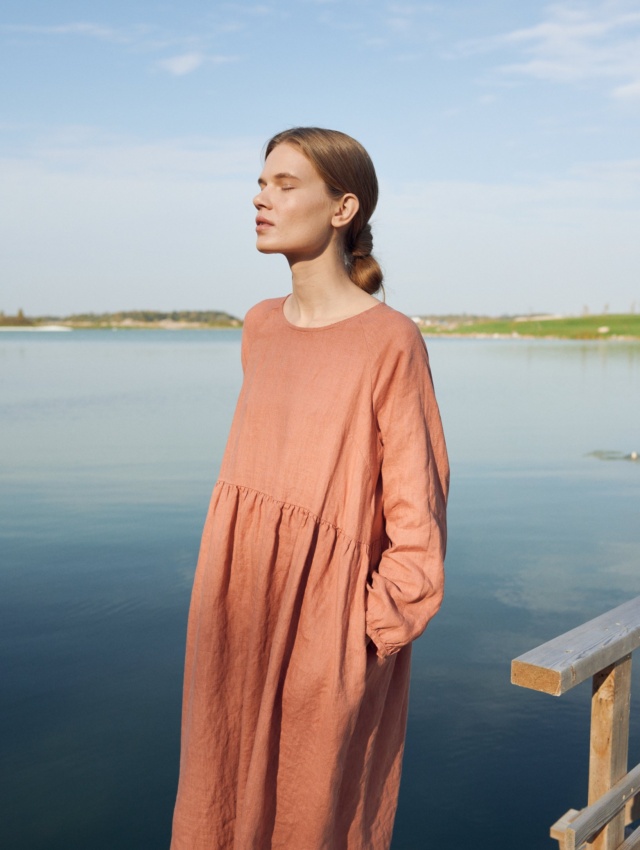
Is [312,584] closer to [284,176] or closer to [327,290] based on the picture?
[327,290]

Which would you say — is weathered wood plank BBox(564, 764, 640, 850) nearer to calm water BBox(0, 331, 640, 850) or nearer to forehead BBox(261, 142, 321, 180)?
calm water BBox(0, 331, 640, 850)

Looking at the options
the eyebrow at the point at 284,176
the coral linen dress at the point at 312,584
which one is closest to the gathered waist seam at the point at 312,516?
the coral linen dress at the point at 312,584

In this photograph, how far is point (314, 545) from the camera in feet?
5.25

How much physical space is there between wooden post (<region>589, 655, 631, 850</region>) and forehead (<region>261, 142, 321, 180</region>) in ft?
4.04

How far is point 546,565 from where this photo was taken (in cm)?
523

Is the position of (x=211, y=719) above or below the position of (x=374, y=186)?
below

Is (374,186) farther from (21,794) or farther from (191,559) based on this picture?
(191,559)

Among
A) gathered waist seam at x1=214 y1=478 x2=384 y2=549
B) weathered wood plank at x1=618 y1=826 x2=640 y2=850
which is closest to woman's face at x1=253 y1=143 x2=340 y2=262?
gathered waist seam at x1=214 y1=478 x2=384 y2=549

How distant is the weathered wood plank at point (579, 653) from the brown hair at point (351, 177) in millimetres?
748

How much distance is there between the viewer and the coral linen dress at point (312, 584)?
1.57m

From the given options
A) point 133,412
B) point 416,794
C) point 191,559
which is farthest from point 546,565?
point 133,412

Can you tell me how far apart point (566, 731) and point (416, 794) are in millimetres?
644

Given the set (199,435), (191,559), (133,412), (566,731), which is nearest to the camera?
(566,731)

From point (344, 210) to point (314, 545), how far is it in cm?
59
